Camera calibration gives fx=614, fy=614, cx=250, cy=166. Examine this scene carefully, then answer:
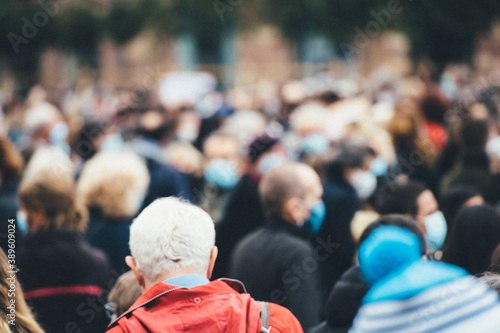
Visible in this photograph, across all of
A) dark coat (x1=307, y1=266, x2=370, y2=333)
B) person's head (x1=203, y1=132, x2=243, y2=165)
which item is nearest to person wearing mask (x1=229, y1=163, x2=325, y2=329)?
dark coat (x1=307, y1=266, x2=370, y2=333)

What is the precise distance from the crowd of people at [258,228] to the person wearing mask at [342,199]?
0.01m

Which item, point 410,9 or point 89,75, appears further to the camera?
point 89,75

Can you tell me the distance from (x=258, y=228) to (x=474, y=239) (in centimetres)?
163

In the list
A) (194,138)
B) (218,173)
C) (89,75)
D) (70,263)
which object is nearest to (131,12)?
(89,75)

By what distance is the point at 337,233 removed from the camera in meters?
4.43

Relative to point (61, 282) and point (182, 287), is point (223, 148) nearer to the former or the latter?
point (61, 282)

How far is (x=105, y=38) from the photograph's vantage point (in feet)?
80.6

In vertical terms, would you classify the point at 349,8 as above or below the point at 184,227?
above

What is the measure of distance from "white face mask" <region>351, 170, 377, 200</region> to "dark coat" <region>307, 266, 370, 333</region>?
1.92 m

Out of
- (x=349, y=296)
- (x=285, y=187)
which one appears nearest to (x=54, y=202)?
(x=285, y=187)

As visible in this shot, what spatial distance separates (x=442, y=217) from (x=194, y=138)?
4.65m

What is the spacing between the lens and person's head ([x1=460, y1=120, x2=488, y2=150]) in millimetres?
5078

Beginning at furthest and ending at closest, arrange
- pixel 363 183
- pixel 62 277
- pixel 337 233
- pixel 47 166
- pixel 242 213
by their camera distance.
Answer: pixel 242 213 < pixel 363 183 < pixel 337 233 < pixel 47 166 < pixel 62 277

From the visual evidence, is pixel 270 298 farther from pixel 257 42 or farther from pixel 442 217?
pixel 257 42
